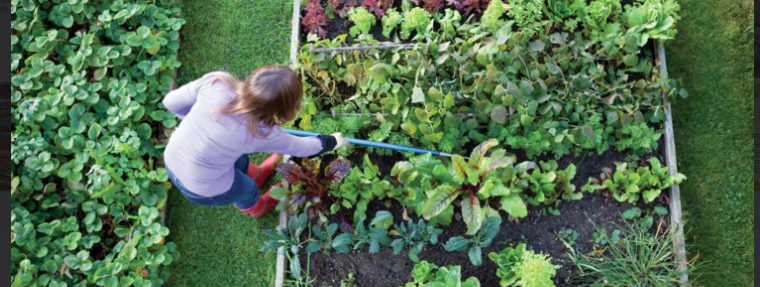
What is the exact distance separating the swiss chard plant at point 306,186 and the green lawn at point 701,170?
0.39m

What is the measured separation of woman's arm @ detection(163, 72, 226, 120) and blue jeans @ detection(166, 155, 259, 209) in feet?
1.21

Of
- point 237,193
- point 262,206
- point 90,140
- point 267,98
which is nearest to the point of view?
point 267,98

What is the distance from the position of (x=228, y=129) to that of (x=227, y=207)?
162 centimetres

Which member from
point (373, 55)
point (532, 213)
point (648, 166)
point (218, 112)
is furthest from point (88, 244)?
point (648, 166)

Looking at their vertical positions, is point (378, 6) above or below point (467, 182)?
above

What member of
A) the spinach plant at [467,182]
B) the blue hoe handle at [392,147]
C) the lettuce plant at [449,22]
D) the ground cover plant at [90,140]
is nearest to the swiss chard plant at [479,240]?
the spinach plant at [467,182]

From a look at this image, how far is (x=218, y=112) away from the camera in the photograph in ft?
8.98

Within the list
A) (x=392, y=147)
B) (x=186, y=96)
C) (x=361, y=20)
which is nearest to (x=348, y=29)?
(x=361, y=20)

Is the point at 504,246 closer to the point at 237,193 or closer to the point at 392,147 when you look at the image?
the point at 392,147

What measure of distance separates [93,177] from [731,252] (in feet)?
14.0

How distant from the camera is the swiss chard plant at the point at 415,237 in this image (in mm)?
3691

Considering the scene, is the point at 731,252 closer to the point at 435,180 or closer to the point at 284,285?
the point at 435,180

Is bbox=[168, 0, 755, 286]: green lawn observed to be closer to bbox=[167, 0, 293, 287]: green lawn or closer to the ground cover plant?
bbox=[167, 0, 293, 287]: green lawn

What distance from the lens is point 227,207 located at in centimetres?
428
